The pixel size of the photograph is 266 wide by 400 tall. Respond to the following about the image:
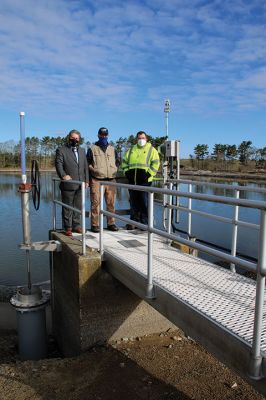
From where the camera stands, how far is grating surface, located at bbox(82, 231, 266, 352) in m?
2.97

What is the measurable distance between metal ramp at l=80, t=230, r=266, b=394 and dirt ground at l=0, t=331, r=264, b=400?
1.02 m

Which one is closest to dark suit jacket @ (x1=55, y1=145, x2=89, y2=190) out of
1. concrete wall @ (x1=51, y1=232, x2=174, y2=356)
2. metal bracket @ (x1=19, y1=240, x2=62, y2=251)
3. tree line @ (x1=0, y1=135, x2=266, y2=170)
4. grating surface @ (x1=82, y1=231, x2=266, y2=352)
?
metal bracket @ (x1=19, y1=240, x2=62, y2=251)

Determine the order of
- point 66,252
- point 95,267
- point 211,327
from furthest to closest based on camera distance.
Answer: point 66,252 → point 95,267 → point 211,327

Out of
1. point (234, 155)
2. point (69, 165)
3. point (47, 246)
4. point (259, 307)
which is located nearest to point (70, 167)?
point (69, 165)

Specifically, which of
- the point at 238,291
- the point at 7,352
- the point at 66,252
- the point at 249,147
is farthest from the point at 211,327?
the point at 249,147

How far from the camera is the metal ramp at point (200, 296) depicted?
274 cm

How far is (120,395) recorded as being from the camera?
4012mm

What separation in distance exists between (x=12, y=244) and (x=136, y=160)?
1077 centimetres

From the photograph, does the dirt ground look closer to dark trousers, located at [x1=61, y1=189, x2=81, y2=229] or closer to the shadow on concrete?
the shadow on concrete

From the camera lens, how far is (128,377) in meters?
4.35

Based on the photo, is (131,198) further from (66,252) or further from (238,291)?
(238,291)

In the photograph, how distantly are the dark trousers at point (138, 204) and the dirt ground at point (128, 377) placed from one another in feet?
7.27

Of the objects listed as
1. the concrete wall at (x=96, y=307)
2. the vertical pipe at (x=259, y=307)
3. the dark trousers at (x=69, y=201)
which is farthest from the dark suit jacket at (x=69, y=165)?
the vertical pipe at (x=259, y=307)

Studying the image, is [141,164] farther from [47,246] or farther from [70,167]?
[47,246]
